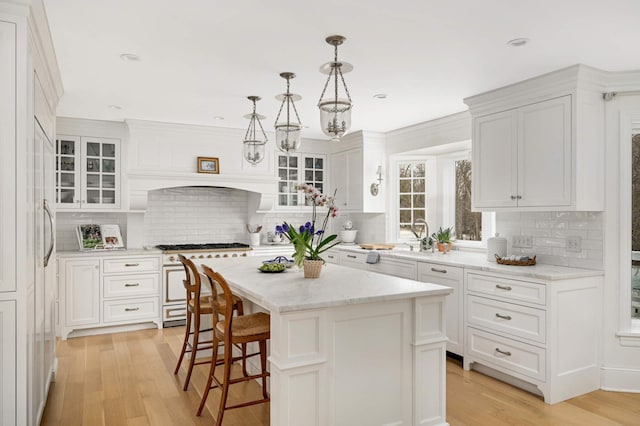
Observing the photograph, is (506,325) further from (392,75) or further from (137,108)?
(137,108)

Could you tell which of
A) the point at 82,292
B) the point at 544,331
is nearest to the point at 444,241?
the point at 544,331

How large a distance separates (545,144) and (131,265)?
172 inches

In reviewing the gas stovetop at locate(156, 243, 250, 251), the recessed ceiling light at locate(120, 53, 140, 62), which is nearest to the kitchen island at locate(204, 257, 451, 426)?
the recessed ceiling light at locate(120, 53, 140, 62)

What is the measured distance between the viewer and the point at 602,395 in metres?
3.43

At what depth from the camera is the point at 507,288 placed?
141 inches

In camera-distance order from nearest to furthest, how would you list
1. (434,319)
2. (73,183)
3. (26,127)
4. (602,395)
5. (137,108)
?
1. (26,127)
2. (434,319)
3. (602,395)
4. (137,108)
5. (73,183)

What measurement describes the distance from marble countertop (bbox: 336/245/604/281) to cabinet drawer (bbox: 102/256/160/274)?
2.61 metres

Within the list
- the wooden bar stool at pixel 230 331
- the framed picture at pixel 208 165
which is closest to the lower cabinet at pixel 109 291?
the framed picture at pixel 208 165

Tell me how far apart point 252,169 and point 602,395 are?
435 cm

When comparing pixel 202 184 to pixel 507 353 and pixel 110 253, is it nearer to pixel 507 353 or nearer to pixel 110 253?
pixel 110 253

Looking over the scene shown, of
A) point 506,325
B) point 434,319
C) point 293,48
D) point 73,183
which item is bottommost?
point 506,325

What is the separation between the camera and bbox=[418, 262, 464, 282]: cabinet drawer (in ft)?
13.3

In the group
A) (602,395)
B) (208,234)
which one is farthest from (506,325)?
(208,234)

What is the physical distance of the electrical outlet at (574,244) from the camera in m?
3.69
